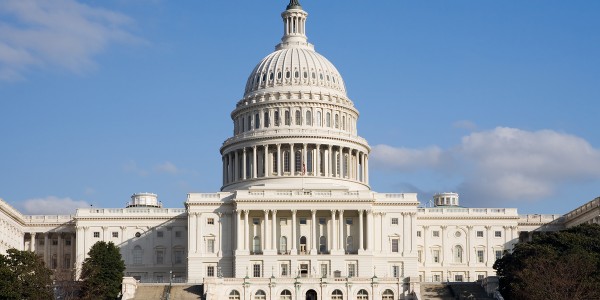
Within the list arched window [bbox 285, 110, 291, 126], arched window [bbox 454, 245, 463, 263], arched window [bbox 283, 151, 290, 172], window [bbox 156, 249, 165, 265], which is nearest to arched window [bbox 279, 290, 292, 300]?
window [bbox 156, 249, 165, 265]

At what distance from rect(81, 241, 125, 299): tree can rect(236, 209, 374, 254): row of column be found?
1010 inches

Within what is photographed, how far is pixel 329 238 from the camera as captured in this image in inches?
7082

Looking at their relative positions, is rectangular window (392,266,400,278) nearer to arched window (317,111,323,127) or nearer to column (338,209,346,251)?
column (338,209,346,251)

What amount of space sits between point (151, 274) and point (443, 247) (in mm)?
40622

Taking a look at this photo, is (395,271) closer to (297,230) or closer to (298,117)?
(297,230)

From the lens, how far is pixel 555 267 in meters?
144

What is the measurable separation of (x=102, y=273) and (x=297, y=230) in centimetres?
3486

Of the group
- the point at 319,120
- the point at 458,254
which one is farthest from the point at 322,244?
the point at 319,120

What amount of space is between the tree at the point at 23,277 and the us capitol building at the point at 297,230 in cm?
1652

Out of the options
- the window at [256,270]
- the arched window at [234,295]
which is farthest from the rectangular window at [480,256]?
the arched window at [234,295]

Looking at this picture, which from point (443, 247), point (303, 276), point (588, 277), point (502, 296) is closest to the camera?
point (588, 277)

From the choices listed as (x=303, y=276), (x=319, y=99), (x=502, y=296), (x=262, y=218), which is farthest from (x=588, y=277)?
(x=319, y=99)

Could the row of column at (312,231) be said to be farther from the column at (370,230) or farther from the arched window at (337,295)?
the arched window at (337,295)

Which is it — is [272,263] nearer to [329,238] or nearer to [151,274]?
[329,238]
